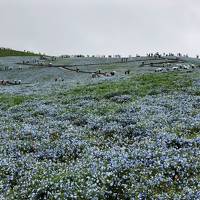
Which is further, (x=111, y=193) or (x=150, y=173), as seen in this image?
(x=150, y=173)

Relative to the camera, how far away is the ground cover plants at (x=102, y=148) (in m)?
15.7

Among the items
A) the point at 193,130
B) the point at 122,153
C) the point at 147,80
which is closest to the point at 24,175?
the point at 122,153

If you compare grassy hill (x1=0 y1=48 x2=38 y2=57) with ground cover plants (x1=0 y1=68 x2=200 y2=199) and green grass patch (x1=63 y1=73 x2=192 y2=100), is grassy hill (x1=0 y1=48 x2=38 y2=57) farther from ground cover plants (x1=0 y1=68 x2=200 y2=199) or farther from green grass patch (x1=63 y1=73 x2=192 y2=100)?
ground cover plants (x1=0 y1=68 x2=200 y2=199)

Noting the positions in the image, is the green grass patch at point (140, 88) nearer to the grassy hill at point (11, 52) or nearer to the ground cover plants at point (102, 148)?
the ground cover plants at point (102, 148)

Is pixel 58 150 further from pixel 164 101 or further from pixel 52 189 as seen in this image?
pixel 164 101

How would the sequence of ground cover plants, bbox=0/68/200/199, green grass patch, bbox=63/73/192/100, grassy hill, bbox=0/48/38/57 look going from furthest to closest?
grassy hill, bbox=0/48/38/57, green grass patch, bbox=63/73/192/100, ground cover plants, bbox=0/68/200/199

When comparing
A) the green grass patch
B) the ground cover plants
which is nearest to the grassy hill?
the green grass patch

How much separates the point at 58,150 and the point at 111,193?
587 centimetres

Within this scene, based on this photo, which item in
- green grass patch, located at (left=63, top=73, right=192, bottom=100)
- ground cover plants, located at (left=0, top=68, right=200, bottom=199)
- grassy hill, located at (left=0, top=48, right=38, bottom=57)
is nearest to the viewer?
ground cover plants, located at (left=0, top=68, right=200, bottom=199)

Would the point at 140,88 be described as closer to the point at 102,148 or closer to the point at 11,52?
the point at 102,148

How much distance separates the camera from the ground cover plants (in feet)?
51.5

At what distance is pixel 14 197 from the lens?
52.3ft

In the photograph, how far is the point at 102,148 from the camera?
2077 cm

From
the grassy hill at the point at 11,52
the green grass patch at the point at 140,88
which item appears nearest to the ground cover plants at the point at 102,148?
the green grass patch at the point at 140,88
